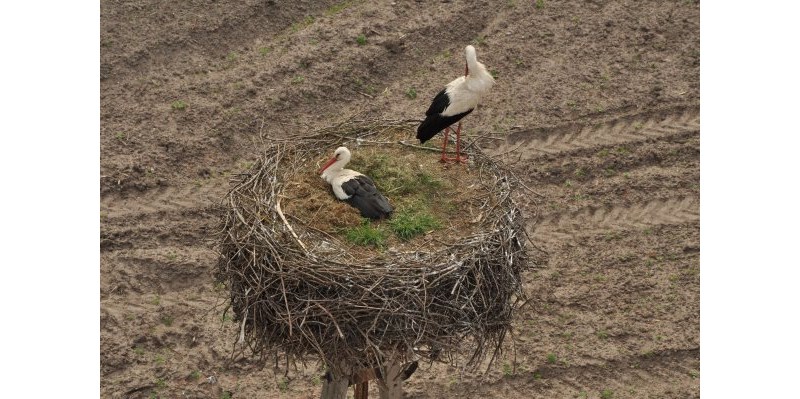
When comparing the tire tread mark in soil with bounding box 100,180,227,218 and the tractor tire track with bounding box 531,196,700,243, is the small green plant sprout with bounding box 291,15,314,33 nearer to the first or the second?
the tire tread mark in soil with bounding box 100,180,227,218

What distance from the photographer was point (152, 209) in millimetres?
8945

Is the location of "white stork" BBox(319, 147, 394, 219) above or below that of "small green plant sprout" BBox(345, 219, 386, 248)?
above

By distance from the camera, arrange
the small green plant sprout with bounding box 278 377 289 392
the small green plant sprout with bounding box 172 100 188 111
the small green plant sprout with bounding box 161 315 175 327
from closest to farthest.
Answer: the small green plant sprout with bounding box 278 377 289 392, the small green plant sprout with bounding box 161 315 175 327, the small green plant sprout with bounding box 172 100 188 111

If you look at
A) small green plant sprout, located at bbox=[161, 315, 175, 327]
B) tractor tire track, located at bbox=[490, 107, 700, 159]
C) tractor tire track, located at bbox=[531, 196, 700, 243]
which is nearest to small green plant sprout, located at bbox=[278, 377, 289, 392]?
small green plant sprout, located at bbox=[161, 315, 175, 327]

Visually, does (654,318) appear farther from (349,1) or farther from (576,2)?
(349,1)

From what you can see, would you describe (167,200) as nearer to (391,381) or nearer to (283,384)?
(283,384)

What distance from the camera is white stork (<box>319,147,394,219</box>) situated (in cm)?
549

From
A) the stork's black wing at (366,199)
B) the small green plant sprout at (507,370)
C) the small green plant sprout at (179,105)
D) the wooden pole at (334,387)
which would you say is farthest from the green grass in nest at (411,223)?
the small green plant sprout at (179,105)

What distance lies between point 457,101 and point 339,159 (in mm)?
933

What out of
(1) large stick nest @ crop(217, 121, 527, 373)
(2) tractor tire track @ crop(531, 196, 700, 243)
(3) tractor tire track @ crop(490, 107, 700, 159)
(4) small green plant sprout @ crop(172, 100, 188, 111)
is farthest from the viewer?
(4) small green plant sprout @ crop(172, 100, 188, 111)

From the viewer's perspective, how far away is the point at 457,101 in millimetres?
6062

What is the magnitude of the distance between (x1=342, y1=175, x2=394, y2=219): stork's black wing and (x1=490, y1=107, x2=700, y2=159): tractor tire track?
420 cm

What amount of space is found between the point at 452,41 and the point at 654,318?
443 cm

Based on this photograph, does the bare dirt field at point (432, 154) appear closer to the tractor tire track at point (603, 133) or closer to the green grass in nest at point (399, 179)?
the tractor tire track at point (603, 133)
